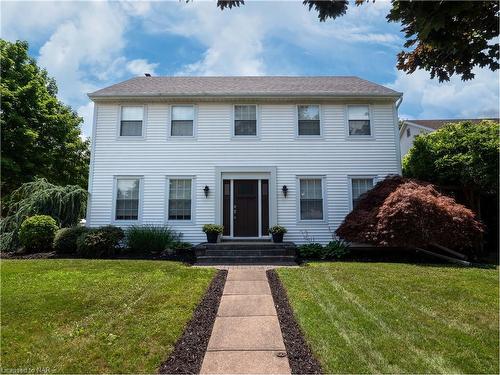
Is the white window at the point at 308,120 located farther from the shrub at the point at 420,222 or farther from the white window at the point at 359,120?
the shrub at the point at 420,222

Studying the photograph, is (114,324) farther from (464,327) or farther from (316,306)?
(464,327)

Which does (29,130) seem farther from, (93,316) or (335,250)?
(335,250)

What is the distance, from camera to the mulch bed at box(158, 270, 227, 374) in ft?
10.6

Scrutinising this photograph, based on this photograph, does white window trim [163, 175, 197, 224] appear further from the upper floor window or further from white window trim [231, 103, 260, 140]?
the upper floor window

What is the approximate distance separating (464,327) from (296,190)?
7.93 metres

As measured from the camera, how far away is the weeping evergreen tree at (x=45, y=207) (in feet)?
36.0

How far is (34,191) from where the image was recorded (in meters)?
11.9

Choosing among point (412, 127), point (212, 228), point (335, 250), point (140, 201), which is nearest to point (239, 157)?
point (212, 228)

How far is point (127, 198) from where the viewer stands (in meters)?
11.8

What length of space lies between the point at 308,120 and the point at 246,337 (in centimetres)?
963

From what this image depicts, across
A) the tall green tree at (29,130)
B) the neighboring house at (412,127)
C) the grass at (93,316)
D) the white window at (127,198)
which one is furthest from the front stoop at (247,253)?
the neighboring house at (412,127)

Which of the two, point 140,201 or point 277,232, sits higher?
point 140,201

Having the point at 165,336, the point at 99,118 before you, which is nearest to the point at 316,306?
the point at 165,336

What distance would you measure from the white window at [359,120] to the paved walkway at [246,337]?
26.8ft
